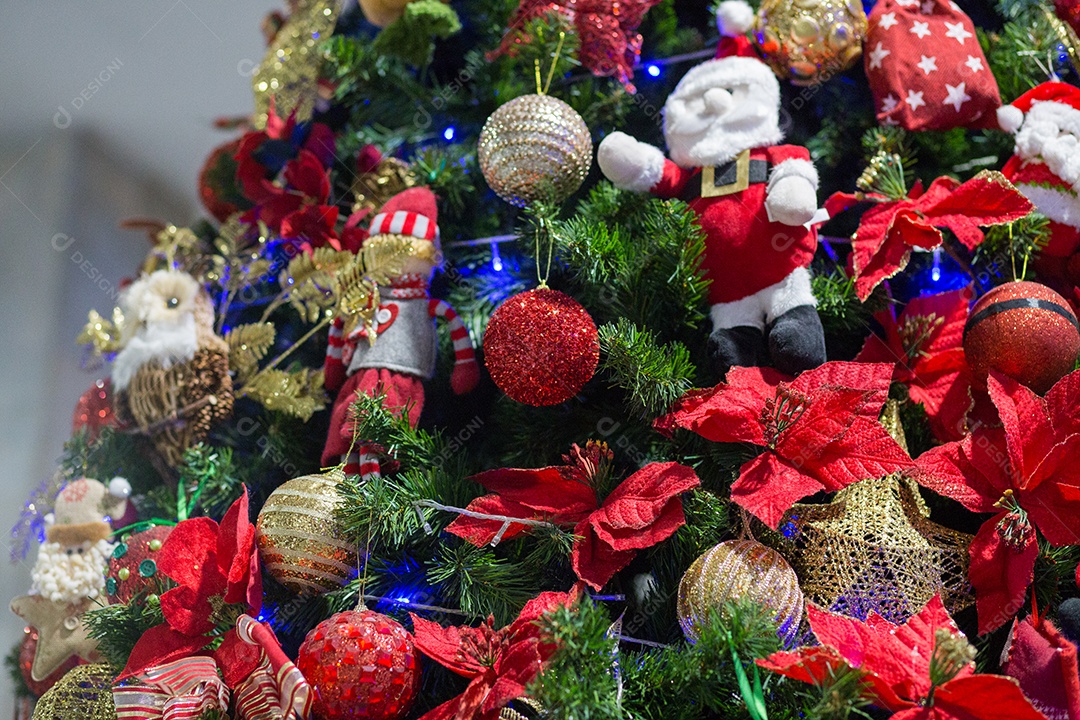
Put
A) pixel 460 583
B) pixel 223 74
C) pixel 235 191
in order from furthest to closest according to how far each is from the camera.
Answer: pixel 223 74 → pixel 235 191 → pixel 460 583

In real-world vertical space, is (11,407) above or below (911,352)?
below

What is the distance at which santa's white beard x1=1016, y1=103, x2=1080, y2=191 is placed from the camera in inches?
33.3

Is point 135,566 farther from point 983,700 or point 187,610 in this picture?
point 983,700

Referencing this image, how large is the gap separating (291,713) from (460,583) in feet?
0.55

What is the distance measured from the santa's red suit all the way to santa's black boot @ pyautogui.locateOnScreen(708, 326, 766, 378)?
34mm

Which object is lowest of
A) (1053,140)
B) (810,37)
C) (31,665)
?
(31,665)

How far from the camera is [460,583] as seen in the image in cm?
77

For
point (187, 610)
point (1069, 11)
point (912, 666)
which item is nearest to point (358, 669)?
point (187, 610)

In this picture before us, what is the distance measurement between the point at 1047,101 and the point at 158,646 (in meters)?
0.97

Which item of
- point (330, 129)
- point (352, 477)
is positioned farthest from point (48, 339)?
point (352, 477)

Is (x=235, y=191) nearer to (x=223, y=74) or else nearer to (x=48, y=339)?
(x=48, y=339)

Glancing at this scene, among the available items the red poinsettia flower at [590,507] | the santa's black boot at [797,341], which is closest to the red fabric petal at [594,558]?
the red poinsettia flower at [590,507]

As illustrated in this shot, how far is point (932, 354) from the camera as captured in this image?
0.86 metres

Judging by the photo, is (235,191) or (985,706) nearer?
(985,706)
